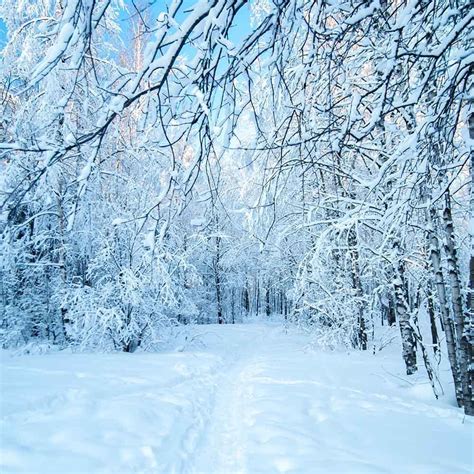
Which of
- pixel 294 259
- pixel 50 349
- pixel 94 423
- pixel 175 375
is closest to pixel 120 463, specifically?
pixel 94 423

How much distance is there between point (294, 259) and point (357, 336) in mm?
4644

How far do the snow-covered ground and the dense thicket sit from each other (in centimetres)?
111

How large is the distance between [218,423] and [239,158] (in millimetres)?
3784

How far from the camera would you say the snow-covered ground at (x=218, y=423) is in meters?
3.03

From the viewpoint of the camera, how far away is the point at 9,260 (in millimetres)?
8742

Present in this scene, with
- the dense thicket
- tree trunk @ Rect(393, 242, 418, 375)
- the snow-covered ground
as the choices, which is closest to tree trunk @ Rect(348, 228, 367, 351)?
the dense thicket

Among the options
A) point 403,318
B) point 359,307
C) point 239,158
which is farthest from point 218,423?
point 359,307

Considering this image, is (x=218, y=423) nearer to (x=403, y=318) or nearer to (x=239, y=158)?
(x=239, y=158)

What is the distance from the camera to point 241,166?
2.39m

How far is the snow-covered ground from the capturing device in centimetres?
303

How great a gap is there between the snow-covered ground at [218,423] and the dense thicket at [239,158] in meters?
1.11

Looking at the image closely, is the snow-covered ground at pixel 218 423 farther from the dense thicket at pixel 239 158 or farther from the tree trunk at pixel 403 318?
the dense thicket at pixel 239 158

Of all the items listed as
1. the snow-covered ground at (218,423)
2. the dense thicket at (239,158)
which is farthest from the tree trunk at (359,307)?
the snow-covered ground at (218,423)

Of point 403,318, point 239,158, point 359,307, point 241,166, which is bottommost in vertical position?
point 359,307
